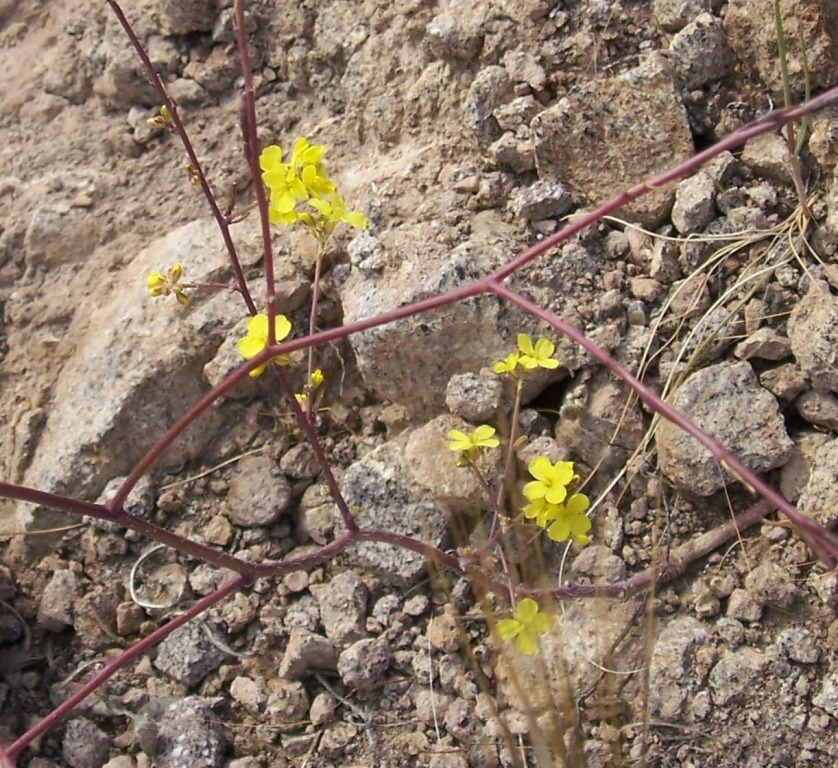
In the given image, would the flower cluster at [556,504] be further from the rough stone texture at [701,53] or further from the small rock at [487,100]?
the rough stone texture at [701,53]

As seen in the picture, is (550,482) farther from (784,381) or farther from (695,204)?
(695,204)

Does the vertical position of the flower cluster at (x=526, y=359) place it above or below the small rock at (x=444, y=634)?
above

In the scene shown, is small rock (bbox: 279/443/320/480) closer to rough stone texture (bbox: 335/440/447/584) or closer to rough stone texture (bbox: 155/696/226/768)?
rough stone texture (bbox: 335/440/447/584)

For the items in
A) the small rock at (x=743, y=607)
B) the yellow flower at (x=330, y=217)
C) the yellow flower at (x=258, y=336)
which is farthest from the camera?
the small rock at (x=743, y=607)

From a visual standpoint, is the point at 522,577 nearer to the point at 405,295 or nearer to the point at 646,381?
the point at 646,381

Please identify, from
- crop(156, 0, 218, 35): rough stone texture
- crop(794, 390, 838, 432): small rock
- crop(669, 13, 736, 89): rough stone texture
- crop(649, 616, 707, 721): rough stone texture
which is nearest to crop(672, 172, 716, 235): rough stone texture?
crop(669, 13, 736, 89): rough stone texture

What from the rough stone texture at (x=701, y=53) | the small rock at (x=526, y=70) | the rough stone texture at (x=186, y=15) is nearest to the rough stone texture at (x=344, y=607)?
the small rock at (x=526, y=70)

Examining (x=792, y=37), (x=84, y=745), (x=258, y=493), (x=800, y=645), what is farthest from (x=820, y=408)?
(x=84, y=745)
